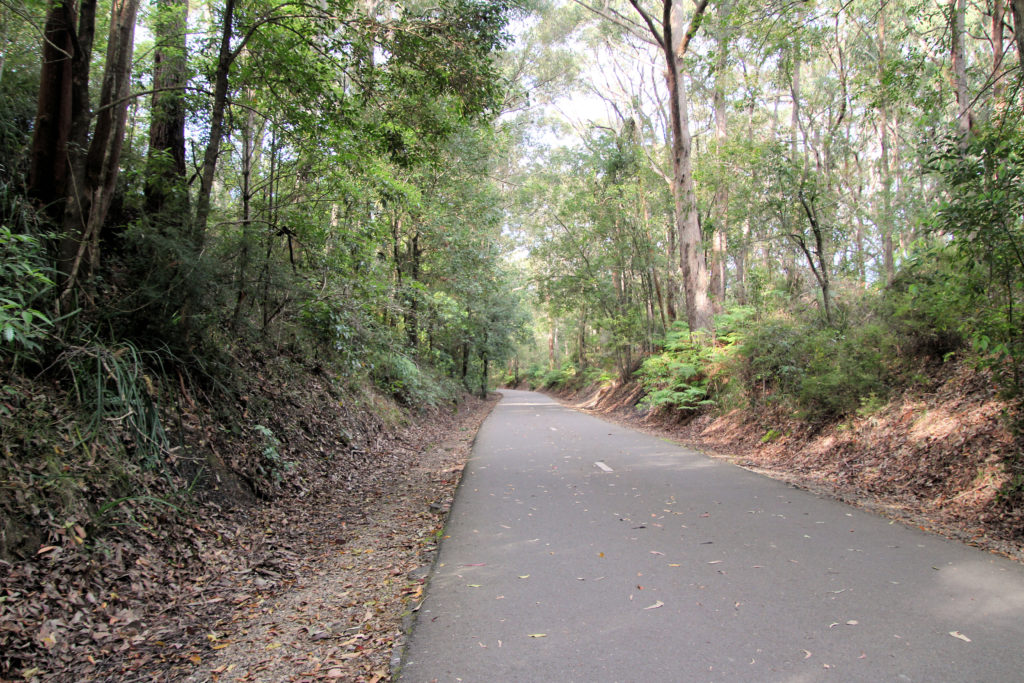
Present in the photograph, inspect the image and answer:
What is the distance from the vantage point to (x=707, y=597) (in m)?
3.99

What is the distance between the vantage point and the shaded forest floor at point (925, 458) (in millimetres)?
5734

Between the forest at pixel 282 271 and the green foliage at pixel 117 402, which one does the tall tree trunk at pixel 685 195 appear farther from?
the green foliage at pixel 117 402

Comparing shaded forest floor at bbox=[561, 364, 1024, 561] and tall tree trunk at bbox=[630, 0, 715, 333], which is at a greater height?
tall tree trunk at bbox=[630, 0, 715, 333]

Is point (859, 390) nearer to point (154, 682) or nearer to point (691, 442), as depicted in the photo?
point (691, 442)

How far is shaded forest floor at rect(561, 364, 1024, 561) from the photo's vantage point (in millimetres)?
5734

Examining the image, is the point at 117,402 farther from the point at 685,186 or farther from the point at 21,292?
the point at 685,186

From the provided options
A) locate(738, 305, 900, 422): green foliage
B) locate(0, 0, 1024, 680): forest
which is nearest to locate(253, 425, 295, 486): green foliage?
locate(0, 0, 1024, 680): forest

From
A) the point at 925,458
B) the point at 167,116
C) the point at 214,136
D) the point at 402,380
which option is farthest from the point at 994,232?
the point at 402,380

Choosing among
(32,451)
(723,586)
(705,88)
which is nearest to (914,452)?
(723,586)

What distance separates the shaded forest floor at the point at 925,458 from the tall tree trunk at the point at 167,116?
1034 centimetres

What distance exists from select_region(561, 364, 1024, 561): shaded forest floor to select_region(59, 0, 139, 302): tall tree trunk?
9.40 m

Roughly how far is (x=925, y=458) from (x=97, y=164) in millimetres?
11217

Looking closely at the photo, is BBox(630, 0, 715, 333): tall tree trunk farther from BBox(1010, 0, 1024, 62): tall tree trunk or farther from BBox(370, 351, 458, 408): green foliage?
BBox(1010, 0, 1024, 62): tall tree trunk

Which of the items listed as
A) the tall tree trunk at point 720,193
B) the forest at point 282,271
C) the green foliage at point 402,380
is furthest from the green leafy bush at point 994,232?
the green foliage at point 402,380
